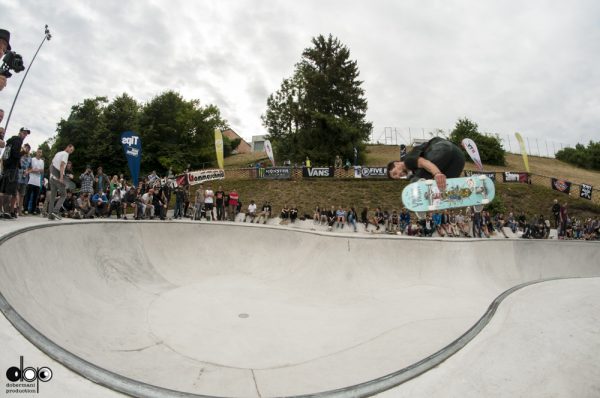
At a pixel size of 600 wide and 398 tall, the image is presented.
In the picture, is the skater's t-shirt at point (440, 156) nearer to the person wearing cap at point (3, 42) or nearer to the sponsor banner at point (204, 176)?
the person wearing cap at point (3, 42)

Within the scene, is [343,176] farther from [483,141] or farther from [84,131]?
[84,131]

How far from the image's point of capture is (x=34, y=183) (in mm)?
7906

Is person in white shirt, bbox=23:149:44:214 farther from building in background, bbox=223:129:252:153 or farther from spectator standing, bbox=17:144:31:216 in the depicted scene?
building in background, bbox=223:129:252:153

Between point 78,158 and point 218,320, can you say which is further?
point 78,158

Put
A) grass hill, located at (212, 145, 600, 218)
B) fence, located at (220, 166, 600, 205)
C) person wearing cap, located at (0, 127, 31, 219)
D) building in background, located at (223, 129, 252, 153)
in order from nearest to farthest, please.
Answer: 1. person wearing cap, located at (0, 127, 31, 219)
2. grass hill, located at (212, 145, 600, 218)
3. fence, located at (220, 166, 600, 205)
4. building in background, located at (223, 129, 252, 153)

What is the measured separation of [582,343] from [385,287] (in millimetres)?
4539

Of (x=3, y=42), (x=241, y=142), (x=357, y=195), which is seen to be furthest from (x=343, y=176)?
(x=241, y=142)

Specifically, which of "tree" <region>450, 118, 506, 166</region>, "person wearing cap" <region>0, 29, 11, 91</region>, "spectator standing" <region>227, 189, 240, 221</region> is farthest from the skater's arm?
"tree" <region>450, 118, 506, 166</region>

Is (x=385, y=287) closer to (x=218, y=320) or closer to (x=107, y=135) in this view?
(x=218, y=320)

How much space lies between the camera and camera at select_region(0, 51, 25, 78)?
4.74 m

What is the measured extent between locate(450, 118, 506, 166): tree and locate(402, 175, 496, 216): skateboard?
3137 cm

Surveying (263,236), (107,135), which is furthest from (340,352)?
(107,135)

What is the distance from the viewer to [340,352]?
427cm

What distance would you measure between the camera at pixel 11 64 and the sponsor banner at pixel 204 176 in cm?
1722
